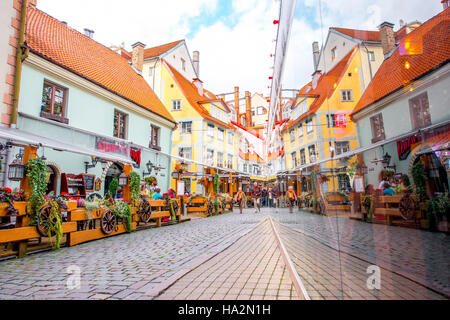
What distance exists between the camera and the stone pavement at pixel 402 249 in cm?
49

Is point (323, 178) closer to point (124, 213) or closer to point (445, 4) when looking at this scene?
point (445, 4)

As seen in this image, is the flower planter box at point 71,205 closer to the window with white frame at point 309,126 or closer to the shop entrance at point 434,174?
the window with white frame at point 309,126

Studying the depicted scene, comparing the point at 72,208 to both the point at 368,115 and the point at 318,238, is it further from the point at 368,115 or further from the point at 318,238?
the point at 368,115

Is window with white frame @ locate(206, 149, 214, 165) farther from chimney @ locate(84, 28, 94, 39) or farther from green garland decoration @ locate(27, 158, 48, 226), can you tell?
green garland decoration @ locate(27, 158, 48, 226)

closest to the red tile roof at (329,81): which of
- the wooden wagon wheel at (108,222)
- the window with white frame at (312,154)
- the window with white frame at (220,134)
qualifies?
the window with white frame at (312,154)

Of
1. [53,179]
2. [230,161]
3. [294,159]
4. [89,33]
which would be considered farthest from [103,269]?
[230,161]

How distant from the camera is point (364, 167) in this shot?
0.72m

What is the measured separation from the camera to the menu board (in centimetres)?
954

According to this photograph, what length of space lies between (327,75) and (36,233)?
5.15 m

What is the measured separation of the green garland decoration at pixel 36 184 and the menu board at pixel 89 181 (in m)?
5.11

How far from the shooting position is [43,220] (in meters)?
4.42

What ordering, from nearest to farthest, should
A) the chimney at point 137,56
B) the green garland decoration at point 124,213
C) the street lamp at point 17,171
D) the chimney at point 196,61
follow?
1. the street lamp at point 17,171
2. the green garland decoration at point 124,213
3. the chimney at point 137,56
4. the chimney at point 196,61

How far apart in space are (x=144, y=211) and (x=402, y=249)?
7474 mm
